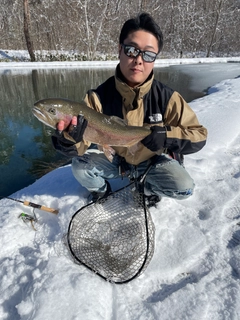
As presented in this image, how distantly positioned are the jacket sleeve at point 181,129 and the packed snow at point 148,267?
0.73 m

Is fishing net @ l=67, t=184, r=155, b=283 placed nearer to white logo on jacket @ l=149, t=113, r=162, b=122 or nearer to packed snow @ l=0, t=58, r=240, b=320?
packed snow @ l=0, t=58, r=240, b=320

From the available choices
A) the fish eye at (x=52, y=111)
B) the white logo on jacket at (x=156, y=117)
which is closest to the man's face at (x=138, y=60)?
the white logo on jacket at (x=156, y=117)

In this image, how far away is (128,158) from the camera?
2596 millimetres

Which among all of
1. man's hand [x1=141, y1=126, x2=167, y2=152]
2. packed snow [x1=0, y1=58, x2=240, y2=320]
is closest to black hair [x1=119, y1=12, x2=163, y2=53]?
man's hand [x1=141, y1=126, x2=167, y2=152]

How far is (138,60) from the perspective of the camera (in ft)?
6.91

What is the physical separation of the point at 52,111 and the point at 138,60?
3.01ft

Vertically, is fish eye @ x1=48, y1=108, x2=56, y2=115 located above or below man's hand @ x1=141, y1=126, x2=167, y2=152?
above

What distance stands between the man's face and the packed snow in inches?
56.2

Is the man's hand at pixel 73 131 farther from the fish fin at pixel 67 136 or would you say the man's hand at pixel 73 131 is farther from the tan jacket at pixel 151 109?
the tan jacket at pixel 151 109

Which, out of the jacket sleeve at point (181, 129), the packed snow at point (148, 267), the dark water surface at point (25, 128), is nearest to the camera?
the packed snow at point (148, 267)

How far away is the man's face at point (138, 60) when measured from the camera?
2086 mm

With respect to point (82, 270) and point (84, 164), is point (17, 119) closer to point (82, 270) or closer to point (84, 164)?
point (84, 164)

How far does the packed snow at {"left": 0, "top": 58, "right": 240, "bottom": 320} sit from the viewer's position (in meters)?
1.56

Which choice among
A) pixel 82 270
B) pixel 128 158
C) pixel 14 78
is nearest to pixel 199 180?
pixel 128 158
